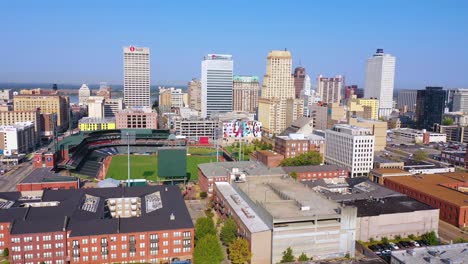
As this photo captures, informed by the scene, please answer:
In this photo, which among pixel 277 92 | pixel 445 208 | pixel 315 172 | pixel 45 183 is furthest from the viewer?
pixel 277 92

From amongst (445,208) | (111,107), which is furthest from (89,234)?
(111,107)

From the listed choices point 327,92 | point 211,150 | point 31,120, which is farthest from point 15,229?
point 327,92

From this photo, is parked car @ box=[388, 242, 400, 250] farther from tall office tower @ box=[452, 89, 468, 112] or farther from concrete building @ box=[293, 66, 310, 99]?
concrete building @ box=[293, 66, 310, 99]

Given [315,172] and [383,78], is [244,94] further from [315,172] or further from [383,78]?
[315,172]

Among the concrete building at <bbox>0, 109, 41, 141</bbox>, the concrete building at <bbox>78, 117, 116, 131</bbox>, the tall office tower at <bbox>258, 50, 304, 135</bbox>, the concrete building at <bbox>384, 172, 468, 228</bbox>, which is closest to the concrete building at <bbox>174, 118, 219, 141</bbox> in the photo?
the tall office tower at <bbox>258, 50, 304, 135</bbox>

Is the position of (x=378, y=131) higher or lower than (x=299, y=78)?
lower

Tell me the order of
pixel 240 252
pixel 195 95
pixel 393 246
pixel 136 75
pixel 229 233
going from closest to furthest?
pixel 240 252 → pixel 229 233 → pixel 393 246 → pixel 136 75 → pixel 195 95

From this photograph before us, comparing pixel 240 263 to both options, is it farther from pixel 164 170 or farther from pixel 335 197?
pixel 164 170
